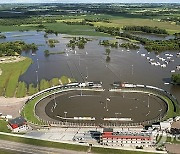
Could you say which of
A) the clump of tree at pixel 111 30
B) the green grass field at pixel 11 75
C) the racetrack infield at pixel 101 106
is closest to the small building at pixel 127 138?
the racetrack infield at pixel 101 106

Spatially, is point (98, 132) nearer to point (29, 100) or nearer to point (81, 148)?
point (81, 148)

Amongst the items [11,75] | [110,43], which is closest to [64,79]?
[11,75]

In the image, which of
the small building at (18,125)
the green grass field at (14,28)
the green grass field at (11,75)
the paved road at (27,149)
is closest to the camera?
the paved road at (27,149)

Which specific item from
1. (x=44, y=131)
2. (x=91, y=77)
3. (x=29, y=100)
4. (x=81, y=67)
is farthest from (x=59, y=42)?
(x=44, y=131)

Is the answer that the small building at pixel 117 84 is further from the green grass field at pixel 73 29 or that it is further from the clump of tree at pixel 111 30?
the green grass field at pixel 73 29

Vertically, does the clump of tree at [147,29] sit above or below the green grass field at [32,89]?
above

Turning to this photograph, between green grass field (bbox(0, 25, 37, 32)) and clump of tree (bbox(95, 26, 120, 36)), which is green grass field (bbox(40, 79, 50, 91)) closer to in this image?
clump of tree (bbox(95, 26, 120, 36))
